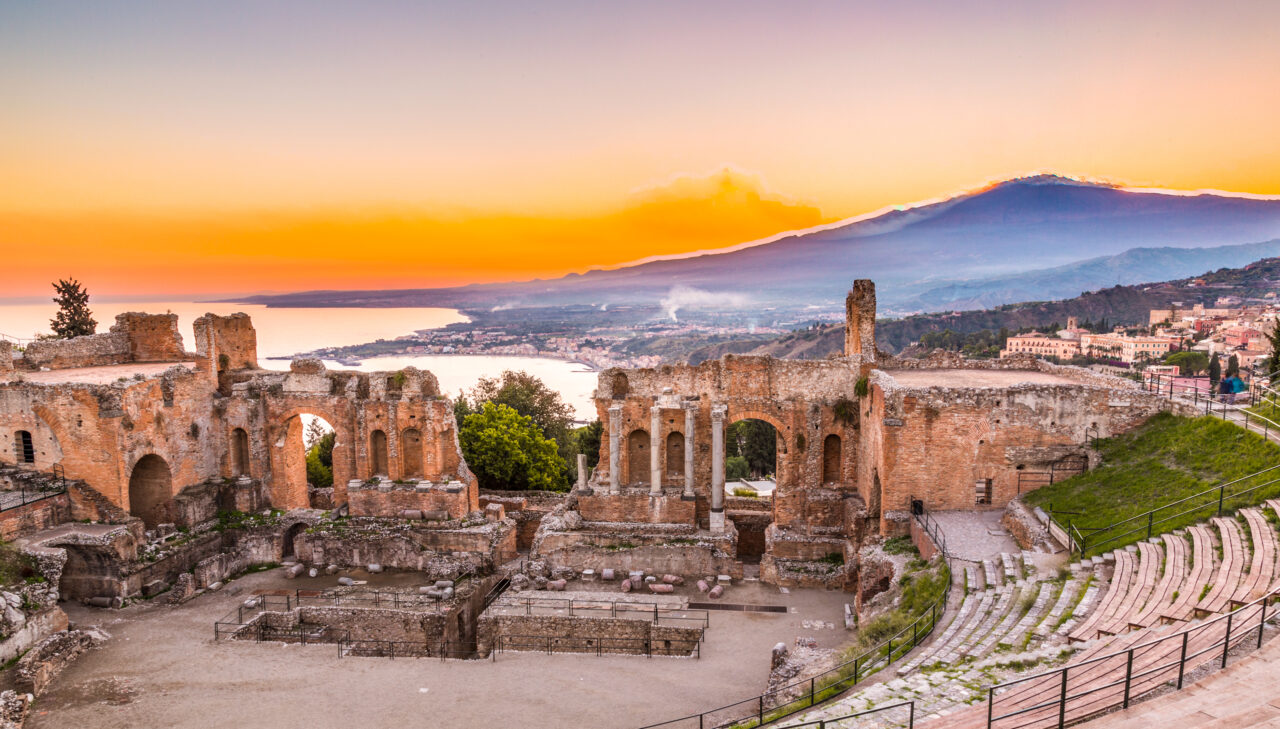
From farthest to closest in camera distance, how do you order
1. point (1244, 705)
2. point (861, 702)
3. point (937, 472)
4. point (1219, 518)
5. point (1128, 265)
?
point (1128, 265) < point (937, 472) < point (1219, 518) < point (861, 702) < point (1244, 705)

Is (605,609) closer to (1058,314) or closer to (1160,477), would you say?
(1160,477)

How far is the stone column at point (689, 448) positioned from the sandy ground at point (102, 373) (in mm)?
17988

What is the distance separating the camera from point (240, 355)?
2870 centimetres

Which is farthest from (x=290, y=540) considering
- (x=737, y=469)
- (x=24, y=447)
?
(x=737, y=469)

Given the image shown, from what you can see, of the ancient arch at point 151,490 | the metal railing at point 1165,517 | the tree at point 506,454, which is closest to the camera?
the metal railing at point 1165,517

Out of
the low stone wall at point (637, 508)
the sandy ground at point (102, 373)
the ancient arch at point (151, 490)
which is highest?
the sandy ground at point (102, 373)

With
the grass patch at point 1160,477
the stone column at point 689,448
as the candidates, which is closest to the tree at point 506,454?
the stone column at point 689,448

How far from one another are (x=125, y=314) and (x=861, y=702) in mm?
29698

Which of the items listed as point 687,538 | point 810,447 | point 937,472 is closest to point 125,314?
point 687,538

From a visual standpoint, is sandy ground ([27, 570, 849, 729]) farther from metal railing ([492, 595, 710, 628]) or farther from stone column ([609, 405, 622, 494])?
stone column ([609, 405, 622, 494])

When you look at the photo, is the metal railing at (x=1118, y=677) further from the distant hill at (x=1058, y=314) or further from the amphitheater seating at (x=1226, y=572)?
the distant hill at (x=1058, y=314)

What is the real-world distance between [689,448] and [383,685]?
11778 millimetres

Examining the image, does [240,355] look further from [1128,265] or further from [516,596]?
[1128,265]

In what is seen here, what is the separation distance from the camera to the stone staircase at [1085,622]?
9742mm
